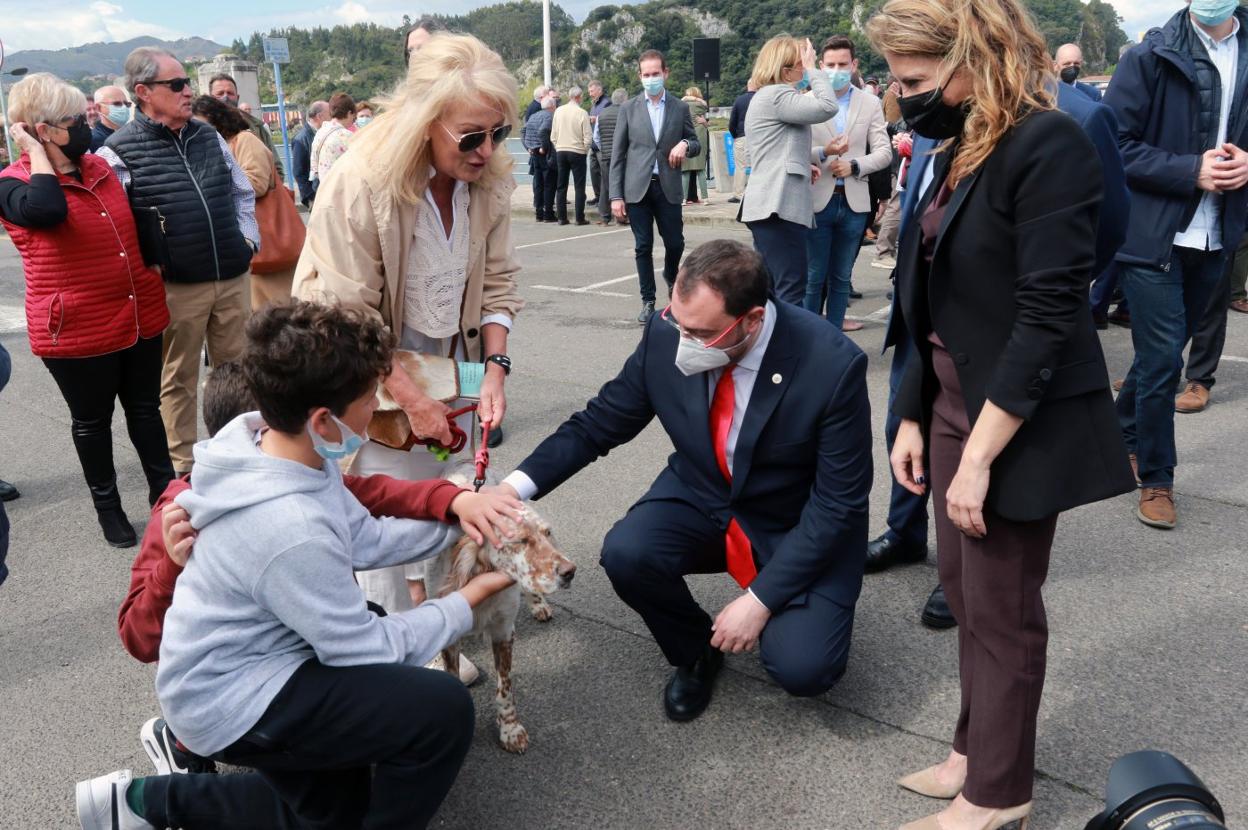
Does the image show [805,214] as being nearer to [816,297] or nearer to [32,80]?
[816,297]

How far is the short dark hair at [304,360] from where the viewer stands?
2098 millimetres

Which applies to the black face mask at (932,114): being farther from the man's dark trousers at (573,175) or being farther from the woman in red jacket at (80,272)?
the man's dark trousers at (573,175)

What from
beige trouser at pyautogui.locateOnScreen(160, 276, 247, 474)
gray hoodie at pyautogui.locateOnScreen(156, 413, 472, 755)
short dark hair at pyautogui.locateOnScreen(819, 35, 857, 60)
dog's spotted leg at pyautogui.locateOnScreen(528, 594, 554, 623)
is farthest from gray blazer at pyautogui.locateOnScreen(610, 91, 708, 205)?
gray hoodie at pyautogui.locateOnScreen(156, 413, 472, 755)

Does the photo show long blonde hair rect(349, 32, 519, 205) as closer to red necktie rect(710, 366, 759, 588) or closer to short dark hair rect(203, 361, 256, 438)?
short dark hair rect(203, 361, 256, 438)

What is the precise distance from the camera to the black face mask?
217 centimetres

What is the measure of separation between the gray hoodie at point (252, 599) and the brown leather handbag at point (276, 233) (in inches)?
147

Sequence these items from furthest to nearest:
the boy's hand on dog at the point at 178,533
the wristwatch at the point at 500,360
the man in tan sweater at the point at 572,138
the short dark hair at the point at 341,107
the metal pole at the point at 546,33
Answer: the metal pole at the point at 546,33 → the man in tan sweater at the point at 572,138 → the short dark hair at the point at 341,107 → the wristwatch at the point at 500,360 → the boy's hand on dog at the point at 178,533

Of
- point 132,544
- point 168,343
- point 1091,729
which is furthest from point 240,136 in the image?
point 1091,729

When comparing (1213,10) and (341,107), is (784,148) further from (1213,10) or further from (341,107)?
(341,107)

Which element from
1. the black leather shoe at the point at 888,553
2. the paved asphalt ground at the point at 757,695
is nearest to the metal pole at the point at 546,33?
the paved asphalt ground at the point at 757,695

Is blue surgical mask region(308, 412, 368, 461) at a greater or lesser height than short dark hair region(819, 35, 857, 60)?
lesser

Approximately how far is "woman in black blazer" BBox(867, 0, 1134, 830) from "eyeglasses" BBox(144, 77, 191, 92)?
11.1ft

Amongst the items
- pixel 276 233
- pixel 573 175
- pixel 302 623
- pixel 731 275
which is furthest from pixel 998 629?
pixel 573 175

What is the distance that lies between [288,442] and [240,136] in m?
4.14
